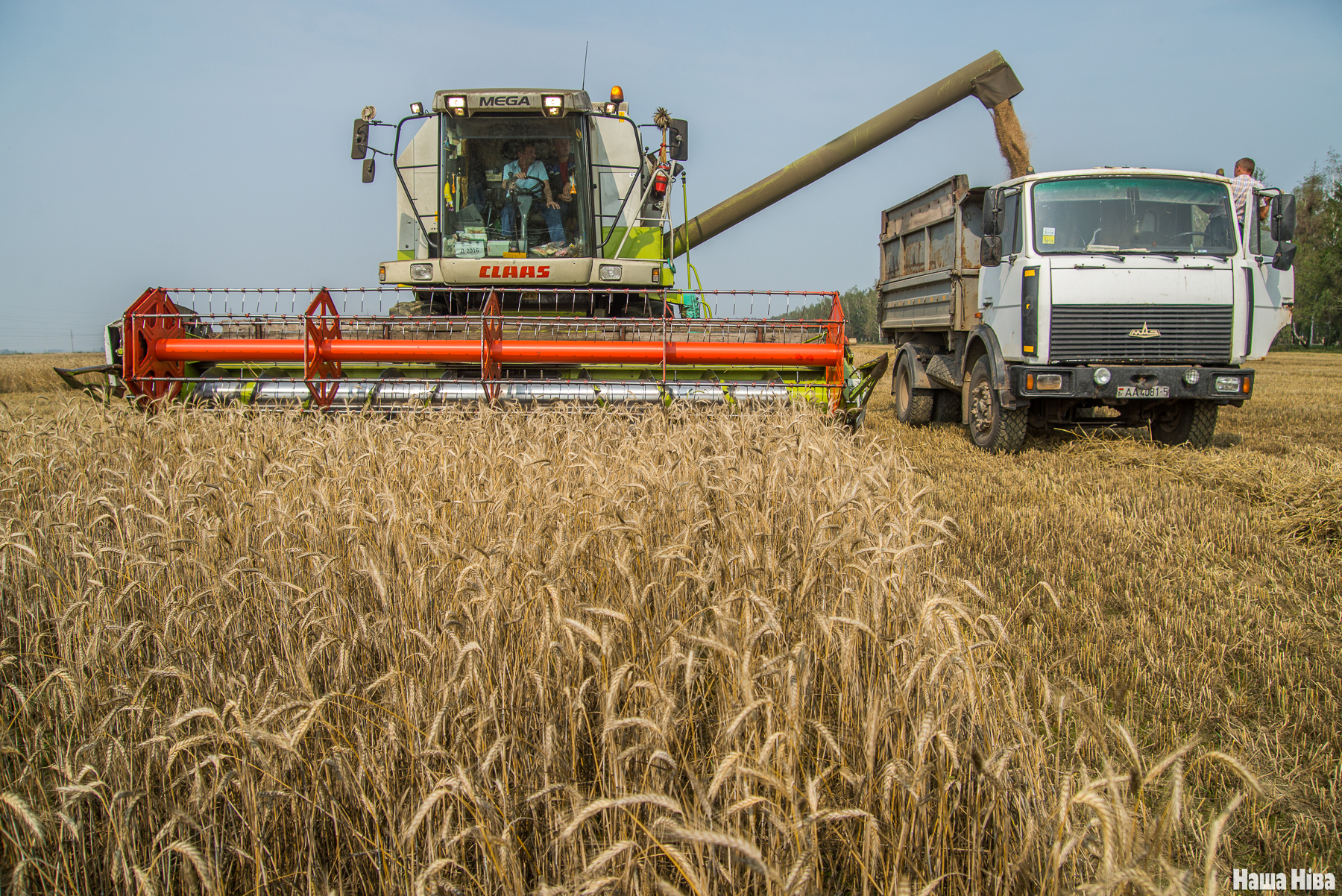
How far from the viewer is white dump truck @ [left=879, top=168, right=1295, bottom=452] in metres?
6.63

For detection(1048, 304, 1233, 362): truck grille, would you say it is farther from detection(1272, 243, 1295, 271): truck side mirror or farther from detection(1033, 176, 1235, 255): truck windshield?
detection(1272, 243, 1295, 271): truck side mirror

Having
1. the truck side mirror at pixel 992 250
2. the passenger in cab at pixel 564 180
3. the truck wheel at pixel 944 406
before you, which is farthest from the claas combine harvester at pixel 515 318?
the truck wheel at pixel 944 406

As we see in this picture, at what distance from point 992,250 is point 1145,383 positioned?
5.80 feet

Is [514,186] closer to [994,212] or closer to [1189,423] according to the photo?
[994,212]

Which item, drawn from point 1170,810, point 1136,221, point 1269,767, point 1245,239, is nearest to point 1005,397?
point 1136,221

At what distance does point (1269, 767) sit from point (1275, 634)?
1.06 m

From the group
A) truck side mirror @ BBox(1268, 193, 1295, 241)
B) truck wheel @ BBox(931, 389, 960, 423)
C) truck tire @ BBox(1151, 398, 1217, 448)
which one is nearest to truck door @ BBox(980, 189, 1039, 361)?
truck tire @ BBox(1151, 398, 1217, 448)

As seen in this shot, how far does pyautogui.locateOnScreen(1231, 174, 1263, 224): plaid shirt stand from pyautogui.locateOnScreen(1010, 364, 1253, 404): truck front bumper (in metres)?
1.48

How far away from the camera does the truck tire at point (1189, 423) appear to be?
23.4ft

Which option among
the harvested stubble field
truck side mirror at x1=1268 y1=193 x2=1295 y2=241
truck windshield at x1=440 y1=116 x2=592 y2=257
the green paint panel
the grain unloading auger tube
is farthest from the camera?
the green paint panel

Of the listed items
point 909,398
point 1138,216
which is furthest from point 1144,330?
point 909,398

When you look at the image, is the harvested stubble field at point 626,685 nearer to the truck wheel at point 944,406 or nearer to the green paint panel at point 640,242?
the green paint panel at point 640,242

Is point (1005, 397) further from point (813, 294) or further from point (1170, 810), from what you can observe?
point (1170, 810)

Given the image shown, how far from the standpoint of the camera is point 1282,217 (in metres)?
6.77
